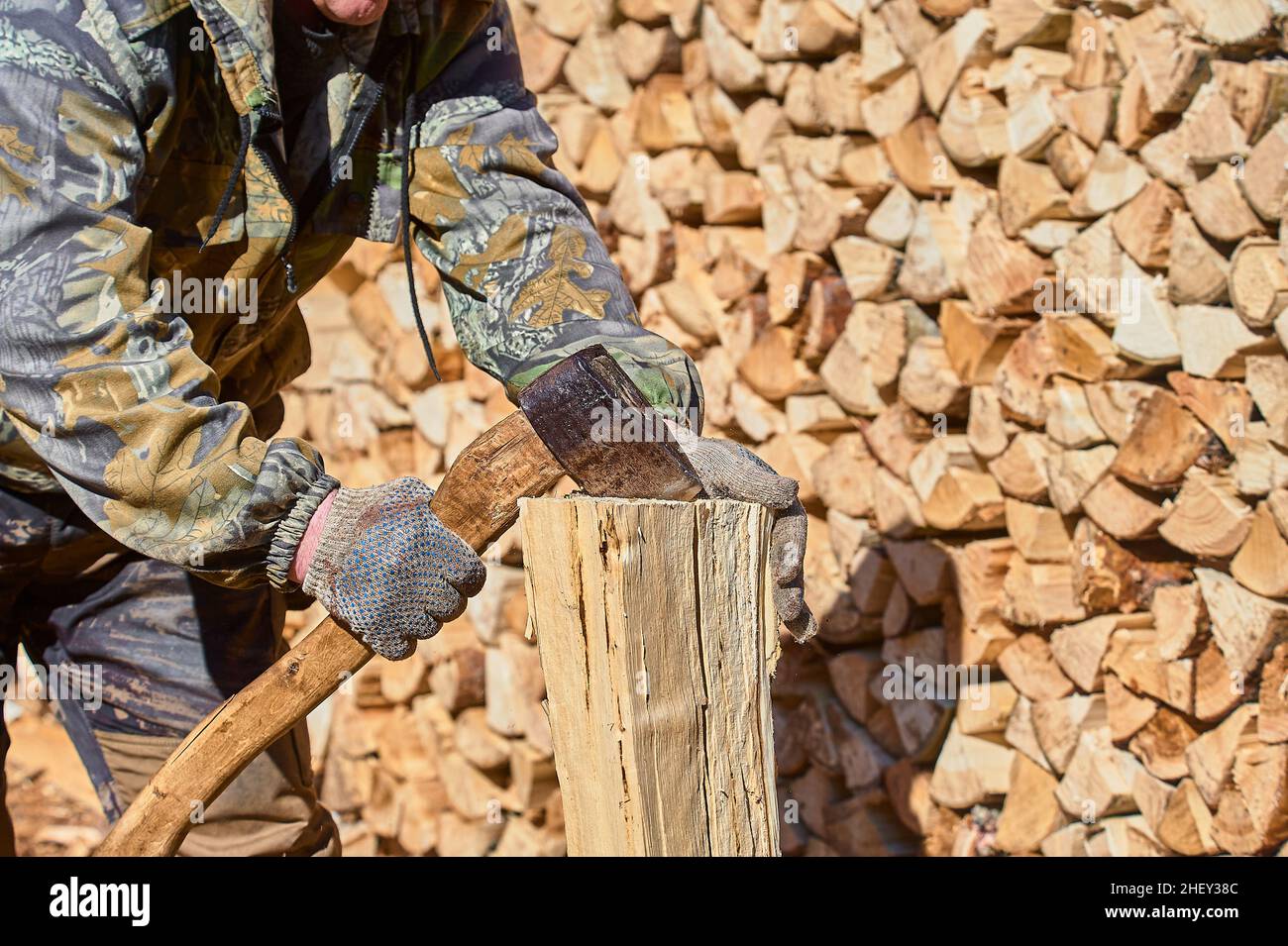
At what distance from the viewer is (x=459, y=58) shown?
6.73 ft

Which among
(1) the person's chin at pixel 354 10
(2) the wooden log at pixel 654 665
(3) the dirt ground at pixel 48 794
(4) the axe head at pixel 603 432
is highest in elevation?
(1) the person's chin at pixel 354 10

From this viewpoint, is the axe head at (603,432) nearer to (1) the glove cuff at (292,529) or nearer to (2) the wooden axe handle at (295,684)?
(2) the wooden axe handle at (295,684)

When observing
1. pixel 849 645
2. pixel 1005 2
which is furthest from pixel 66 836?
pixel 1005 2

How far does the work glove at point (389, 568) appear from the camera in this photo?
5.11ft

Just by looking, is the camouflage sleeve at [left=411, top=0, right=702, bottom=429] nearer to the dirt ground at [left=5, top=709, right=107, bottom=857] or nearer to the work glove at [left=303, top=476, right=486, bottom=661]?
the work glove at [left=303, top=476, right=486, bottom=661]

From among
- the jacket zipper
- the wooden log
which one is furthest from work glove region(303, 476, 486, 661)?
the jacket zipper

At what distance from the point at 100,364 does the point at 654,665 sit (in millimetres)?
755

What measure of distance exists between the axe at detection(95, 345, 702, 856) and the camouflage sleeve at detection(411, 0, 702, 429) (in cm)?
26

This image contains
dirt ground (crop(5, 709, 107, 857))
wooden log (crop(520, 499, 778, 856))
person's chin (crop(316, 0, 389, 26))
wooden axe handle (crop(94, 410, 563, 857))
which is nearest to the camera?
wooden log (crop(520, 499, 778, 856))

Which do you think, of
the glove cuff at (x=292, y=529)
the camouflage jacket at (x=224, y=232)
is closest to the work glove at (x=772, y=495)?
the camouflage jacket at (x=224, y=232)

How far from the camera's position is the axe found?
1533mm

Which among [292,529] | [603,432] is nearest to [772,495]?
[603,432]

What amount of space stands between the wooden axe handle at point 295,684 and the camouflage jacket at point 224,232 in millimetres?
128

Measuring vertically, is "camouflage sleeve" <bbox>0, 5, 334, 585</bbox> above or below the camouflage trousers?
above
